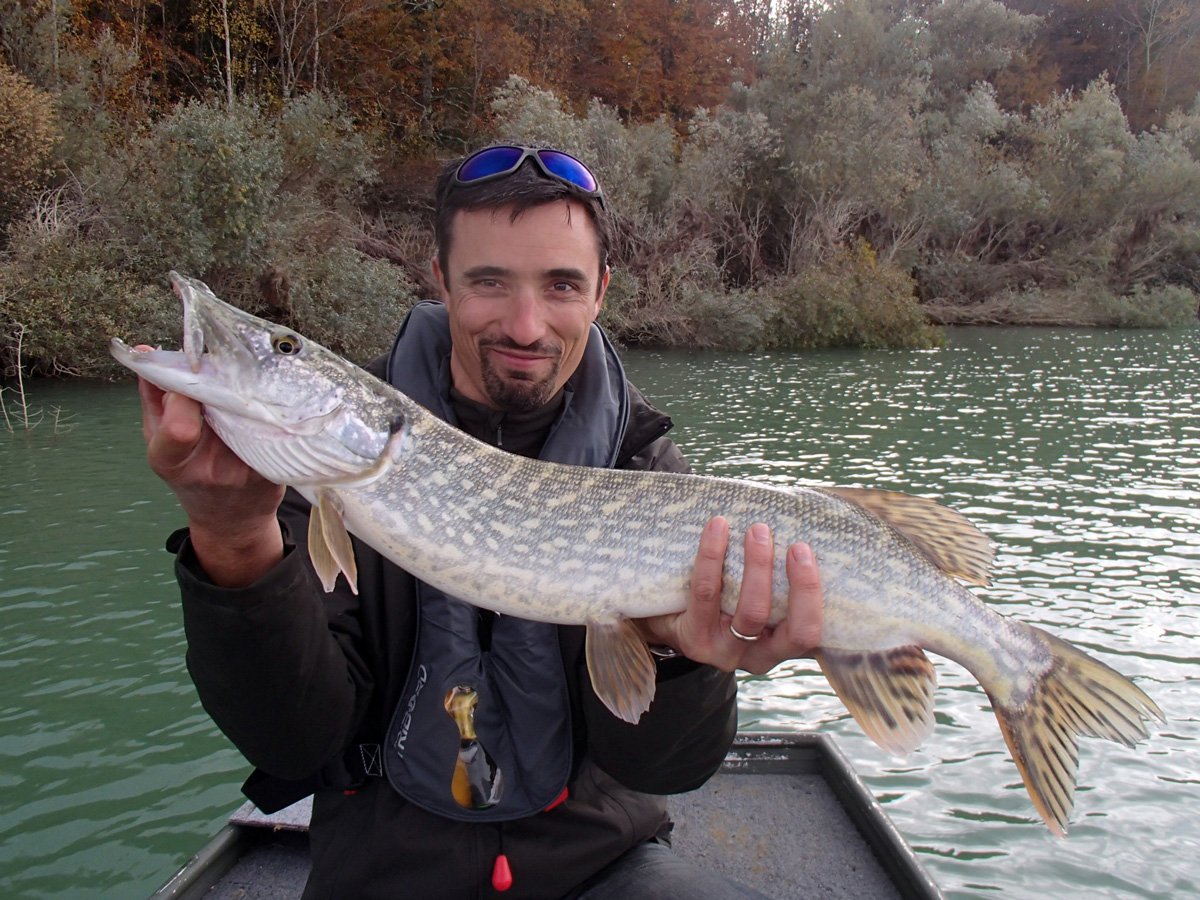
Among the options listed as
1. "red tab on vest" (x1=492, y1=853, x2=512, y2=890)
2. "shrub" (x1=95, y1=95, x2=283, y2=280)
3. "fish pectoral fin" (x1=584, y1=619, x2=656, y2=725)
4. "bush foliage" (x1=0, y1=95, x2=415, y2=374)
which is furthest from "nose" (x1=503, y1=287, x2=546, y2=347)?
"shrub" (x1=95, y1=95, x2=283, y2=280)

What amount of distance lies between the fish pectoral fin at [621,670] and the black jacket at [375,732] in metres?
0.10

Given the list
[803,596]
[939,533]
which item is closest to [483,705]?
[803,596]

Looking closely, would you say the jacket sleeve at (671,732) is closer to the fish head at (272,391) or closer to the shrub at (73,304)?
the fish head at (272,391)

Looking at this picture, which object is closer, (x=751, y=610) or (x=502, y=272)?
(x=751, y=610)

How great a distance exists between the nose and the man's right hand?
0.77m

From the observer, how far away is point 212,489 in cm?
167

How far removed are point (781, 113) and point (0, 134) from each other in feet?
66.3

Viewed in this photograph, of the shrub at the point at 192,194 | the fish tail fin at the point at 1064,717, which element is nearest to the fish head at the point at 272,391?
the fish tail fin at the point at 1064,717

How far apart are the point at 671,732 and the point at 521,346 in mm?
1042

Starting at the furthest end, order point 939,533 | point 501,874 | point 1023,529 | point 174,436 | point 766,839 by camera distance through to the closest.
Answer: point 1023,529 < point 766,839 < point 939,533 < point 501,874 < point 174,436

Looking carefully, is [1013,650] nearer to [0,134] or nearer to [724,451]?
[724,451]

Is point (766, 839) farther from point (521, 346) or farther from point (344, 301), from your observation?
point (344, 301)

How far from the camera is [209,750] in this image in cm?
410

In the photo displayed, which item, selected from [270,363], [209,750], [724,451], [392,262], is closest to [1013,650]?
[270,363]
